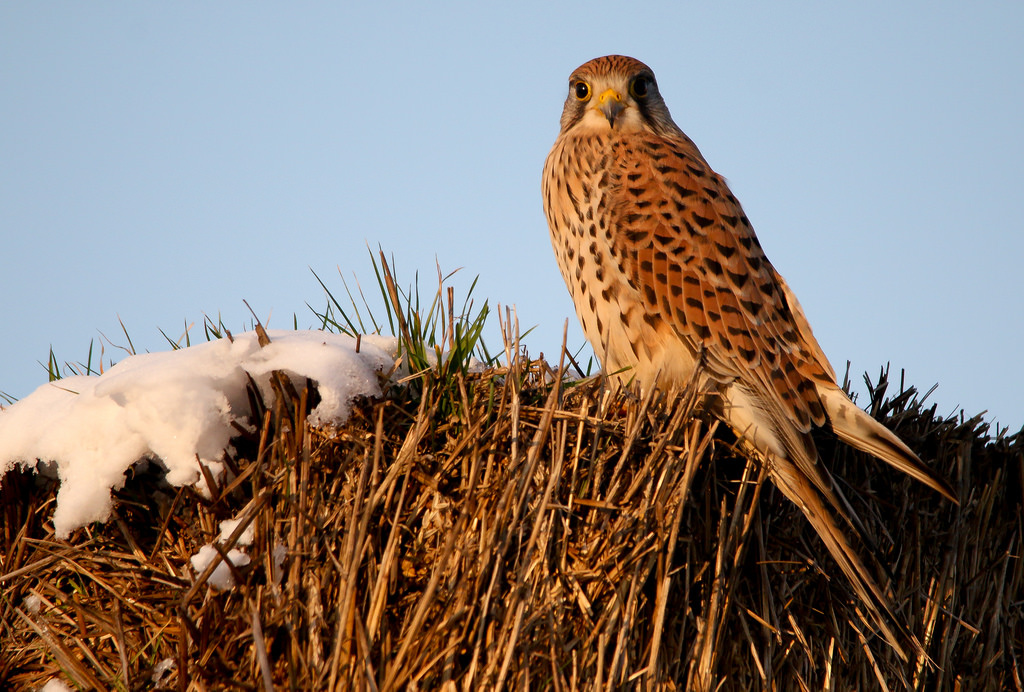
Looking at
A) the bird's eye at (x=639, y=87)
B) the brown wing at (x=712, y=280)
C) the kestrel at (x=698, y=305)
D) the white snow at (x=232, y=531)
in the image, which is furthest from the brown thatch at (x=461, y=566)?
the bird's eye at (x=639, y=87)

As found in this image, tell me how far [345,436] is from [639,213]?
176 cm

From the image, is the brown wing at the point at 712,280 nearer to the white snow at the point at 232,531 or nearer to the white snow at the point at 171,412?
the white snow at the point at 171,412

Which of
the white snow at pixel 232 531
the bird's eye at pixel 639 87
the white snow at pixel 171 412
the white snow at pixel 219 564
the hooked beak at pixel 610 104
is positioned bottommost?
the white snow at pixel 219 564

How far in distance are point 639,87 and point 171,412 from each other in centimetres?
299

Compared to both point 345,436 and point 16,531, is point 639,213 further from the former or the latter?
point 16,531

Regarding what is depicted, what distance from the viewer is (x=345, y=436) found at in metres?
2.51

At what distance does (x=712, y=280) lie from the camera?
352cm

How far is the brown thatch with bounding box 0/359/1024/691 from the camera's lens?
2258mm

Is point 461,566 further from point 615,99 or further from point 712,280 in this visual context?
point 615,99

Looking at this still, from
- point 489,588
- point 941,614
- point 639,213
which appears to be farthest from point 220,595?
point 941,614

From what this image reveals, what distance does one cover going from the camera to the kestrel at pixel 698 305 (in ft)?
10.1

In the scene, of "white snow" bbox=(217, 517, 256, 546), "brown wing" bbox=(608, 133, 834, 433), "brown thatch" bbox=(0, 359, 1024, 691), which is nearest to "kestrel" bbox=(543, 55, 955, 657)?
"brown wing" bbox=(608, 133, 834, 433)

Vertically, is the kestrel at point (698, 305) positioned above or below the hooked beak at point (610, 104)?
below

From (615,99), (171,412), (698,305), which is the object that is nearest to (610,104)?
(615,99)
